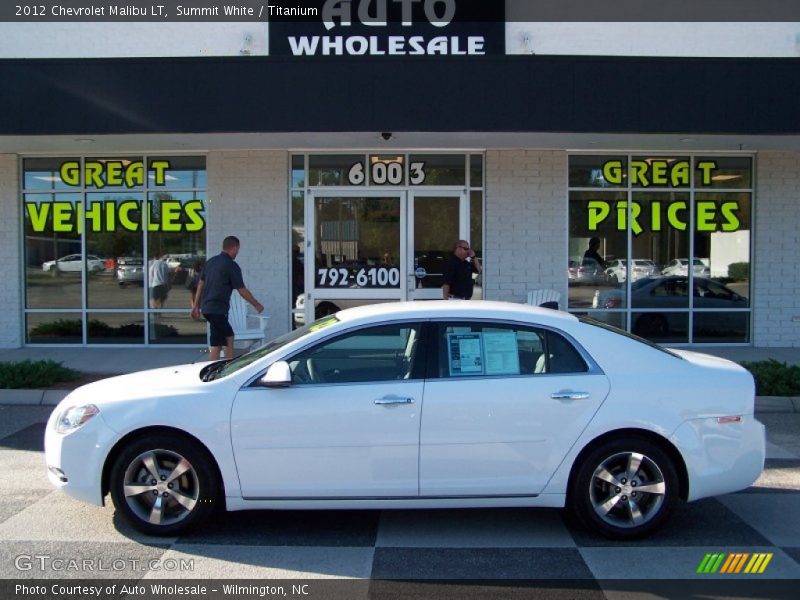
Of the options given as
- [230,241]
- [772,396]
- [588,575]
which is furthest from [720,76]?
[588,575]

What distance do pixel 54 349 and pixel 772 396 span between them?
35.6 feet

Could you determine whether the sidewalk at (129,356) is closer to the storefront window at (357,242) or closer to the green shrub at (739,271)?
the green shrub at (739,271)

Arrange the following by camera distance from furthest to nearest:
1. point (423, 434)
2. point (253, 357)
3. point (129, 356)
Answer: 1. point (129, 356)
2. point (253, 357)
3. point (423, 434)

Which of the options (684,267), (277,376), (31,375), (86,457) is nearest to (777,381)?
(684,267)

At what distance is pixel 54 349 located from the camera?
13.4 meters

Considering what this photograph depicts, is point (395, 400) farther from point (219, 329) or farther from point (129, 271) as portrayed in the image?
point (129, 271)

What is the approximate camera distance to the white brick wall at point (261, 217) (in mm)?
13102

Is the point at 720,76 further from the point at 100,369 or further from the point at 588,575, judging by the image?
the point at 100,369

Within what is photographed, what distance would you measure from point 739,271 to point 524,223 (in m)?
3.78

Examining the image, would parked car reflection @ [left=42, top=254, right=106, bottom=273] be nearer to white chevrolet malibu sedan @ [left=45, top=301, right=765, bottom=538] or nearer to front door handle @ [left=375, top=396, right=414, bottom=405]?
white chevrolet malibu sedan @ [left=45, top=301, right=765, bottom=538]

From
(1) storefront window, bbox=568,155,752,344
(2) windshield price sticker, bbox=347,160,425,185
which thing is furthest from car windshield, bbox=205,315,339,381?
(1) storefront window, bbox=568,155,752,344

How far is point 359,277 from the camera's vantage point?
43.0ft

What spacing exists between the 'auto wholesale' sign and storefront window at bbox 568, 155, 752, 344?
269cm

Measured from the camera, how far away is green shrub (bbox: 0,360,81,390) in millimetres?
9820
